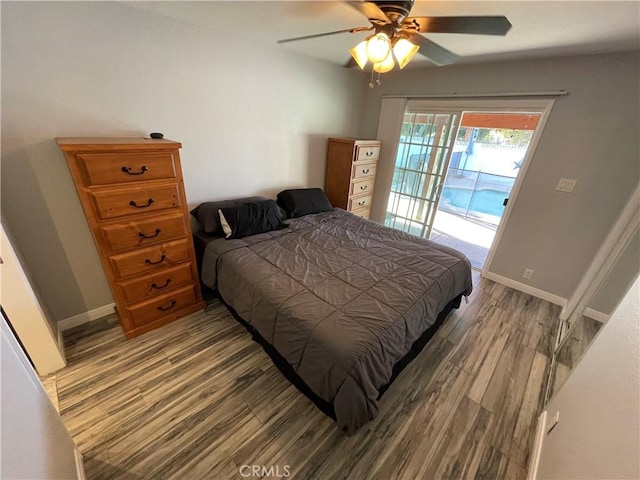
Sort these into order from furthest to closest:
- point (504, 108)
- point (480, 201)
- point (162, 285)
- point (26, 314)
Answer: point (480, 201)
point (504, 108)
point (162, 285)
point (26, 314)

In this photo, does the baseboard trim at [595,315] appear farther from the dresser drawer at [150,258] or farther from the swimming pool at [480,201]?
the swimming pool at [480,201]

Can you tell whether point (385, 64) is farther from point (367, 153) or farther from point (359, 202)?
point (359, 202)

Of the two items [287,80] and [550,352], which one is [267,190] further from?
[550,352]

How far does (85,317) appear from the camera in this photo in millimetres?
2004

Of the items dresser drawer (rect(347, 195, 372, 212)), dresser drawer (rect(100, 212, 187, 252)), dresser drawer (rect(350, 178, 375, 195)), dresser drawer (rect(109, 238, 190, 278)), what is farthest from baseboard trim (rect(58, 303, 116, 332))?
dresser drawer (rect(350, 178, 375, 195))

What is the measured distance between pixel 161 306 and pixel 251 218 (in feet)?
3.30

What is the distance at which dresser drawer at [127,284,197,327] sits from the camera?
187cm

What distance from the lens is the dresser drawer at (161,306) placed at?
6.12ft

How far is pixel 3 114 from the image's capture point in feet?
4.73

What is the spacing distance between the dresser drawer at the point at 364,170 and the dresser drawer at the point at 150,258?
86.8 inches

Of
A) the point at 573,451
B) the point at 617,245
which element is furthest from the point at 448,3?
the point at 617,245

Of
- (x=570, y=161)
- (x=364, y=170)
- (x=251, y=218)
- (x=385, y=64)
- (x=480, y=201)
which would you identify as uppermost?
(x=385, y=64)

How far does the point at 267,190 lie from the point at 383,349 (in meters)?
2.21

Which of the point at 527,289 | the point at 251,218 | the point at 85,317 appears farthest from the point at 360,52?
the point at 527,289
